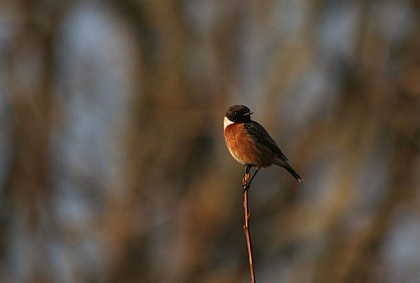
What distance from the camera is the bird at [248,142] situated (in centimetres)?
558

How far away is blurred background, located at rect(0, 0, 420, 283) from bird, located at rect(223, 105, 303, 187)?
532 centimetres

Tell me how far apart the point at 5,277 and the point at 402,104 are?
460 cm

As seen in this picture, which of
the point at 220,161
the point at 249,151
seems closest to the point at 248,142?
the point at 249,151

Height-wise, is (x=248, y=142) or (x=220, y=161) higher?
(x=220, y=161)

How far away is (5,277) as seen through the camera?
37.8 feet

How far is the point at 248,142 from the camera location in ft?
18.3

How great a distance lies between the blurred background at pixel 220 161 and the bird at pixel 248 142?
17.4 ft

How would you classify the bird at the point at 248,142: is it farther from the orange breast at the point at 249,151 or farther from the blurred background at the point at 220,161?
the blurred background at the point at 220,161

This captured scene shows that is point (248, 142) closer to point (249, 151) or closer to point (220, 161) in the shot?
point (249, 151)

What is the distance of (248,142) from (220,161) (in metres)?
6.53

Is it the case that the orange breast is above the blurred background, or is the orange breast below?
below

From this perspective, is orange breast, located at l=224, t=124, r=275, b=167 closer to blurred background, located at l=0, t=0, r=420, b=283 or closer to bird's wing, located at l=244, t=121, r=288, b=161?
bird's wing, located at l=244, t=121, r=288, b=161

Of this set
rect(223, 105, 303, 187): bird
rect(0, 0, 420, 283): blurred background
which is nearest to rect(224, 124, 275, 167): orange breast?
rect(223, 105, 303, 187): bird

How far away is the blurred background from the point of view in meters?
11.2
